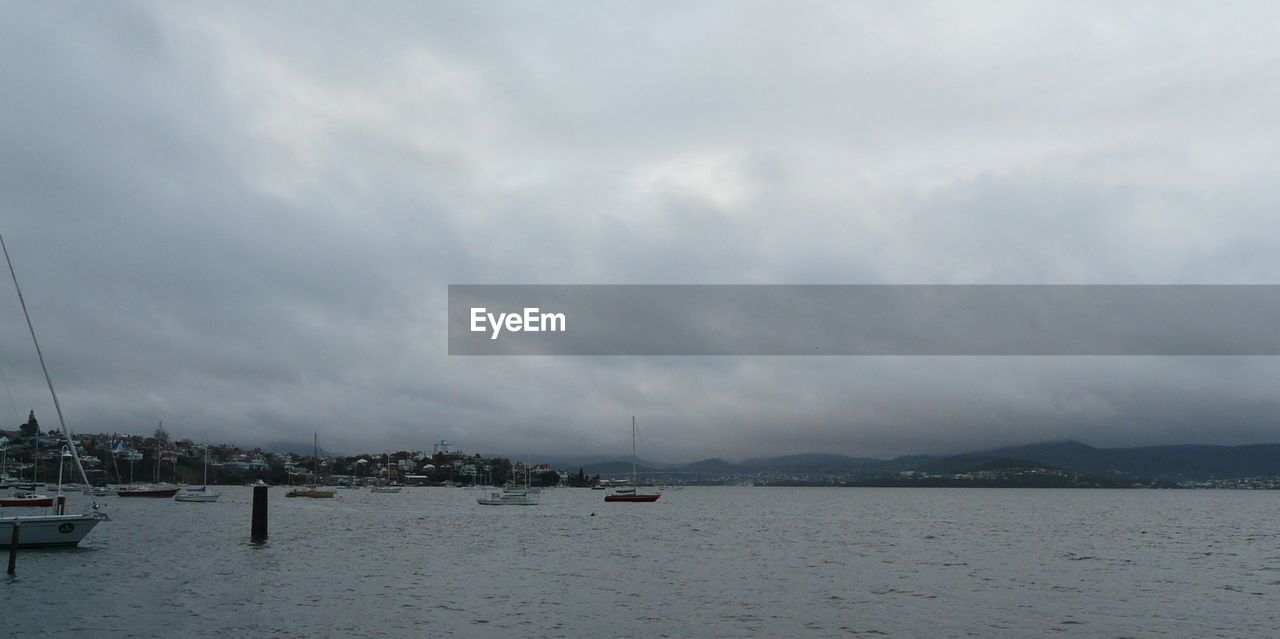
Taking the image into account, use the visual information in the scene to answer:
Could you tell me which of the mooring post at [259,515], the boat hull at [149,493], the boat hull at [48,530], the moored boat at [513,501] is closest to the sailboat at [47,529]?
the boat hull at [48,530]

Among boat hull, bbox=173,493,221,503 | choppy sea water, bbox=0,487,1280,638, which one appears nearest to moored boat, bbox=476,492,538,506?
boat hull, bbox=173,493,221,503

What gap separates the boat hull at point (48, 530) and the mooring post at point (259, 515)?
11.1 m

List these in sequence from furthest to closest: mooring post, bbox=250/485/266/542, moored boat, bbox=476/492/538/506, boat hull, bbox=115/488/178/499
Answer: boat hull, bbox=115/488/178/499 < moored boat, bbox=476/492/538/506 < mooring post, bbox=250/485/266/542

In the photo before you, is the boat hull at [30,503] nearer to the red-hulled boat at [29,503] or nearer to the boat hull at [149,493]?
the red-hulled boat at [29,503]

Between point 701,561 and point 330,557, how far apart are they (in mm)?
23248

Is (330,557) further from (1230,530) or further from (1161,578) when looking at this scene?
(1230,530)

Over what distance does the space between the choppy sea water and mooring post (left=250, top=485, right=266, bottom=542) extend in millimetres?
2039

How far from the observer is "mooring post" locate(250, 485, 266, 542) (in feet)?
219

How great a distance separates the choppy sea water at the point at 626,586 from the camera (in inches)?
1378

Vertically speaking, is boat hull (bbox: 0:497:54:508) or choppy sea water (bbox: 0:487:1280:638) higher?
boat hull (bbox: 0:497:54:508)

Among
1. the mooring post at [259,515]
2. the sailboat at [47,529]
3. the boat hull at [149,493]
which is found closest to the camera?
the sailboat at [47,529]

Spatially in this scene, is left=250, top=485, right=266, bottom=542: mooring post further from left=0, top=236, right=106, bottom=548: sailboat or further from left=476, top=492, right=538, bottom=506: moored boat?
left=476, top=492, right=538, bottom=506: moored boat

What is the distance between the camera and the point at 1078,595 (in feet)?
150

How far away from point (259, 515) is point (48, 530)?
1567 centimetres
